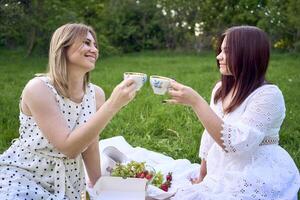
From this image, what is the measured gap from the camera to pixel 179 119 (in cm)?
613

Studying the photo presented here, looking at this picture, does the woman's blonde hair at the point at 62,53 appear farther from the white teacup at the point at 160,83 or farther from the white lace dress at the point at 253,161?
the white lace dress at the point at 253,161

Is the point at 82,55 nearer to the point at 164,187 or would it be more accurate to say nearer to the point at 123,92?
the point at 123,92

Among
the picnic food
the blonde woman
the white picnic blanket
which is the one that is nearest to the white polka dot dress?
the blonde woman

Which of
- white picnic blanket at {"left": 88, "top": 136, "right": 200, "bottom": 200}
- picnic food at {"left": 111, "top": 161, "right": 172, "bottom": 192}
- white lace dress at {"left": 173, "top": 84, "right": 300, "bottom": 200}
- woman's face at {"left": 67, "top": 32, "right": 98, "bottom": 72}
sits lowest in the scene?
white picnic blanket at {"left": 88, "top": 136, "right": 200, "bottom": 200}

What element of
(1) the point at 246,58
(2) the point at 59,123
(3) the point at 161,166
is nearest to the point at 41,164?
(2) the point at 59,123

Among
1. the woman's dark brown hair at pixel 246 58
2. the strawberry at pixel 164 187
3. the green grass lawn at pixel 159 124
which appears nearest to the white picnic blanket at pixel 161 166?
the strawberry at pixel 164 187

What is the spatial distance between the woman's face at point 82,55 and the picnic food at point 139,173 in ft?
2.52

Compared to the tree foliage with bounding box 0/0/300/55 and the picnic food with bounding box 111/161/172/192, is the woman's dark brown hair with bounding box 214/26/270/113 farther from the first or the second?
the tree foliage with bounding box 0/0/300/55

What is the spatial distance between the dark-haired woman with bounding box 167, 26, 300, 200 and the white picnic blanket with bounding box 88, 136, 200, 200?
0.75 ft

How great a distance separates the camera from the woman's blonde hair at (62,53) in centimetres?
284

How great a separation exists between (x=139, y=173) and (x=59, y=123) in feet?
2.68

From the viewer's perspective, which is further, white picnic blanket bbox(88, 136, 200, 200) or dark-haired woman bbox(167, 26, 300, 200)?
white picnic blanket bbox(88, 136, 200, 200)

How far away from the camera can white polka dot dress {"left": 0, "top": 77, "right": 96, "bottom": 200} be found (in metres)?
2.77

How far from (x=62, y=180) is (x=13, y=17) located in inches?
531
